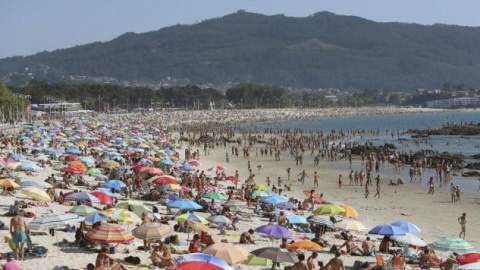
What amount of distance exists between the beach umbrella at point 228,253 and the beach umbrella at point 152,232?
183cm

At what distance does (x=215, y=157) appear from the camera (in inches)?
1809

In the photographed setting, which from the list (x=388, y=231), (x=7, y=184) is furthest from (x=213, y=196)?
(x=388, y=231)

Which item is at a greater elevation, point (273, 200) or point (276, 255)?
point (276, 255)

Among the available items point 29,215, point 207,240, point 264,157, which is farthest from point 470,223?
point 264,157

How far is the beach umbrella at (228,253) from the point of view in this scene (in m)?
12.0

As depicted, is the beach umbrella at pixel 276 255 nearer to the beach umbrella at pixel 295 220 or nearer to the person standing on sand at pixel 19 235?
the person standing on sand at pixel 19 235

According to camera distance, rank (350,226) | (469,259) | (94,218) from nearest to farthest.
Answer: (469,259), (94,218), (350,226)

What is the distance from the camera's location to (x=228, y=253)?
39.5 ft

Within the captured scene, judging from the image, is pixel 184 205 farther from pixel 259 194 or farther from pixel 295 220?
pixel 259 194

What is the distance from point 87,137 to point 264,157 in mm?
13298

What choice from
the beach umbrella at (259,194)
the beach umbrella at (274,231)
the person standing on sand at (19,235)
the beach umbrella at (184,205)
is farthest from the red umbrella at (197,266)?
the beach umbrella at (259,194)

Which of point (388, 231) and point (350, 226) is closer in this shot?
point (388, 231)

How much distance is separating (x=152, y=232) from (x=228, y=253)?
2.31 metres

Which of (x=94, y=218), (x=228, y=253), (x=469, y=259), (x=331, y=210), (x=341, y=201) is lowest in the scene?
(x=341, y=201)
